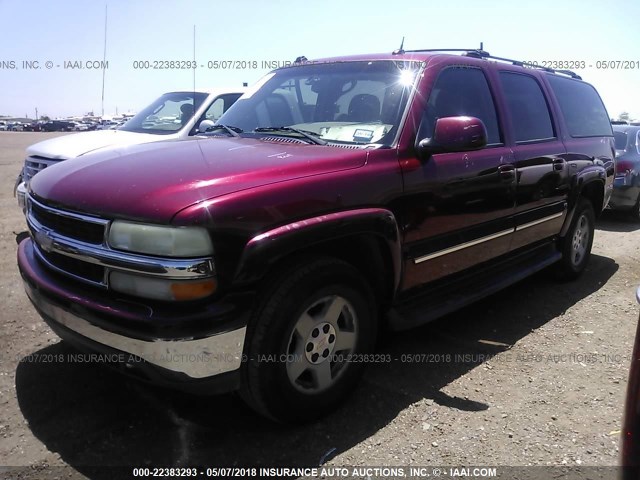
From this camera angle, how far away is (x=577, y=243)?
5.29 metres

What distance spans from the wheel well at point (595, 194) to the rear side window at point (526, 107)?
3.18 ft

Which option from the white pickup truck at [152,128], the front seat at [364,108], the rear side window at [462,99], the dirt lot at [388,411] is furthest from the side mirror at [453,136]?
the white pickup truck at [152,128]

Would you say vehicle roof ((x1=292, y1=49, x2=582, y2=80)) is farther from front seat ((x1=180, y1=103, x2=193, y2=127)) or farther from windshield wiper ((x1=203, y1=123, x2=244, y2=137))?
front seat ((x1=180, y1=103, x2=193, y2=127))

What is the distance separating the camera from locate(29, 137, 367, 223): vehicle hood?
2330 millimetres

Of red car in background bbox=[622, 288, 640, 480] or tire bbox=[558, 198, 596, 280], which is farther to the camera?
tire bbox=[558, 198, 596, 280]

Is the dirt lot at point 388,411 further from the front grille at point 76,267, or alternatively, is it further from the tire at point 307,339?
the front grille at point 76,267

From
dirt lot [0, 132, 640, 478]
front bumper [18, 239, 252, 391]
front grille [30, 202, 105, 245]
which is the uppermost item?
front grille [30, 202, 105, 245]

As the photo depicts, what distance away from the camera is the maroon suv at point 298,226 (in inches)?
89.5

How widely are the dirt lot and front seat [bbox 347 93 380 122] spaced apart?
1613 mm

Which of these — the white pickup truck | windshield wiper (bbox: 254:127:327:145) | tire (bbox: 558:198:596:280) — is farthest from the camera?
the white pickup truck

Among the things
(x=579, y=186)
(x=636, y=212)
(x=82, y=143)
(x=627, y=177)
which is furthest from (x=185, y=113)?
(x=636, y=212)

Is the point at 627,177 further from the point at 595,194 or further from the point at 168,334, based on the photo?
the point at 168,334

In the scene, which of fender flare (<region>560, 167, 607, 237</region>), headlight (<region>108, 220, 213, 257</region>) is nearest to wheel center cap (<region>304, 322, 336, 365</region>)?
headlight (<region>108, 220, 213, 257</region>)

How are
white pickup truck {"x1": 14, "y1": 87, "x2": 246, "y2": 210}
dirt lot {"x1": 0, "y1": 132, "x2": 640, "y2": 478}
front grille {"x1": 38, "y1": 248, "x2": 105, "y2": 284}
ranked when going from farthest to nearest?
white pickup truck {"x1": 14, "y1": 87, "x2": 246, "y2": 210}, dirt lot {"x1": 0, "y1": 132, "x2": 640, "y2": 478}, front grille {"x1": 38, "y1": 248, "x2": 105, "y2": 284}
